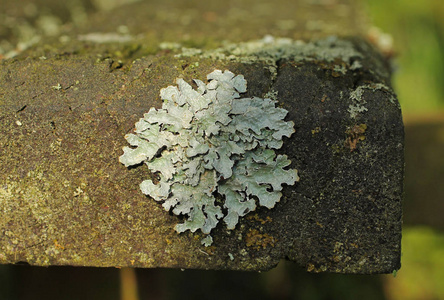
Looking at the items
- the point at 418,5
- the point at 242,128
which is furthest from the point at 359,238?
the point at 418,5

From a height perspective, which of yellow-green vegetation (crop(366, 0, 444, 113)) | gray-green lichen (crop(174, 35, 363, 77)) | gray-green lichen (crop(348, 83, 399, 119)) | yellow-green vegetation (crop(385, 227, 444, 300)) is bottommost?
yellow-green vegetation (crop(385, 227, 444, 300))

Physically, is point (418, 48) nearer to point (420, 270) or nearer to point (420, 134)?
point (420, 134)

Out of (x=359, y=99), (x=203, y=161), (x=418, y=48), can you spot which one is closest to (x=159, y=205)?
(x=203, y=161)

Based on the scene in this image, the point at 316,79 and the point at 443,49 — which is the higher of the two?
the point at 443,49

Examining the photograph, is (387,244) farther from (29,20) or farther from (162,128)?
(29,20)

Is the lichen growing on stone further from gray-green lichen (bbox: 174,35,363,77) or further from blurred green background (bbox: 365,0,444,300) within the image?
blurred green background (bbox: 365,0,444,300)

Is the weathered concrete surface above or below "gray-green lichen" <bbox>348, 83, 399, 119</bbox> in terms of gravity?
below

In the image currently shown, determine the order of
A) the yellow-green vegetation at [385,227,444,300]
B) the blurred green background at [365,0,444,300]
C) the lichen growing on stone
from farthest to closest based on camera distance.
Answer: the yellow-green vegetation at [385,227,444,300] < the blurred green background at [365,0,444,300] < the lichen growing on stone

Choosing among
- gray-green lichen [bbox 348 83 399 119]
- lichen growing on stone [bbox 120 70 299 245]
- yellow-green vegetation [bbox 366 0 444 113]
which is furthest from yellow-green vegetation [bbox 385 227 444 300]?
lichen growing on stone [bbox 120 70 299 245]
